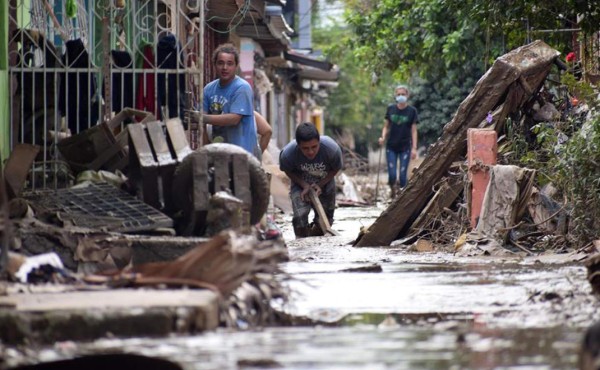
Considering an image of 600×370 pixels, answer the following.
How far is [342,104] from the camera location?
65.8m

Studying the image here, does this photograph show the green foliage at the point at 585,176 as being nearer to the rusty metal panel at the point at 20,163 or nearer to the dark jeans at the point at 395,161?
the rusty metal panel at the point at 20,163

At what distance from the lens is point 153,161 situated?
982 centimetres

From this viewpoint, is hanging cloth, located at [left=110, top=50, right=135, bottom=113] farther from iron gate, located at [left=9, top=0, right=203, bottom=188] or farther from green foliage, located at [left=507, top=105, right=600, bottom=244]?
green foliage, located at [left=507, top=105, right=600, bottom=244]

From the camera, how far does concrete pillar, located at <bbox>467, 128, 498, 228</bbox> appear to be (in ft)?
41.3

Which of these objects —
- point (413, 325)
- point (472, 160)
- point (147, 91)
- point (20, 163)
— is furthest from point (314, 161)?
point (413, 325)

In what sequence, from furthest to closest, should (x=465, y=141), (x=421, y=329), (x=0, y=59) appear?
(x=465, y=141) → (x=0, y=59) → (x=421, y=329)

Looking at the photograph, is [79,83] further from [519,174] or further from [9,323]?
[9,323]

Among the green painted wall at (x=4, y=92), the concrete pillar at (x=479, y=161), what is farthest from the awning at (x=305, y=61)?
the green painted wall at (x=4, y=92)

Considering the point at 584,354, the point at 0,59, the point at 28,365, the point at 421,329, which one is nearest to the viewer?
the point at 584,354

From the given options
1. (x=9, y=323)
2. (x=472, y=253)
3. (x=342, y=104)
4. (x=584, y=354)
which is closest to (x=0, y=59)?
(x=472, y=253)

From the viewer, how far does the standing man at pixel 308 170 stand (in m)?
15.2

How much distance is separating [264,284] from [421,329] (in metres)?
1.10

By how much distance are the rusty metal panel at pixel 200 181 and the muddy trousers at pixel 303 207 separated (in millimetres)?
5723

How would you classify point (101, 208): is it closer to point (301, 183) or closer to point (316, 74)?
point (301, 183)
